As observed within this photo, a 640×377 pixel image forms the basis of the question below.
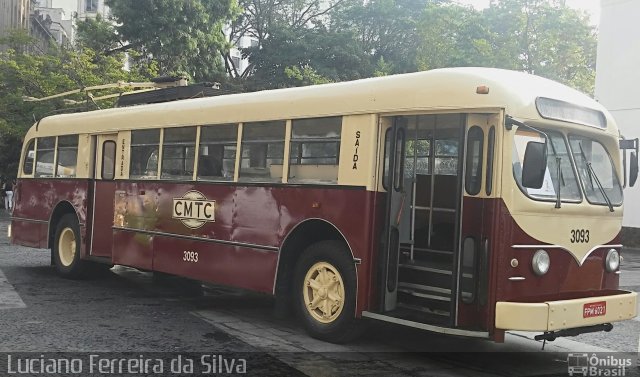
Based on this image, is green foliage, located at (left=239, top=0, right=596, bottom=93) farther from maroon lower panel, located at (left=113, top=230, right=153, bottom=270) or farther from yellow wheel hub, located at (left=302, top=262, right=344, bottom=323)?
yellow wheel hub, located at (left=302, top=262, right=344, bottom=323)

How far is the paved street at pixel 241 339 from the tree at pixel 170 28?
22.3 m


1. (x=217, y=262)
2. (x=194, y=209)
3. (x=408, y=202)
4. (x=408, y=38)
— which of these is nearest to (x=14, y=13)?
(x=408, y=38)

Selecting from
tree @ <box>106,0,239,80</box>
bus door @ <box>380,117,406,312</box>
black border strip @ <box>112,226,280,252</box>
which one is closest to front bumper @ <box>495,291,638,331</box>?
bus door @ <box>380,117,406,312</box>

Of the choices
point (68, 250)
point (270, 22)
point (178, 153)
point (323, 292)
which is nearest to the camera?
point (323, 292)

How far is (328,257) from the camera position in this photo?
7.05m

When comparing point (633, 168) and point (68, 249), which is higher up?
point (633, 168)

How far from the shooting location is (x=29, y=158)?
42.7 feet

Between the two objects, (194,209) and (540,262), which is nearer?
(540,262)

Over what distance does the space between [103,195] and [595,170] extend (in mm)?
7404

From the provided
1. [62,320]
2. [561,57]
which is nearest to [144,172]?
[62,320]

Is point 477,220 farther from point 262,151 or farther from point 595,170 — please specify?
point 262,151

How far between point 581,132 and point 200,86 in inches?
263

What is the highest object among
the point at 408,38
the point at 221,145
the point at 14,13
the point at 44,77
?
the point at 14,13

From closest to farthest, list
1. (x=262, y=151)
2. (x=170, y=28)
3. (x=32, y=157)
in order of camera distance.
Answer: (x=262, y=151)
(x=32, y=157)
(x=170, y=28)
